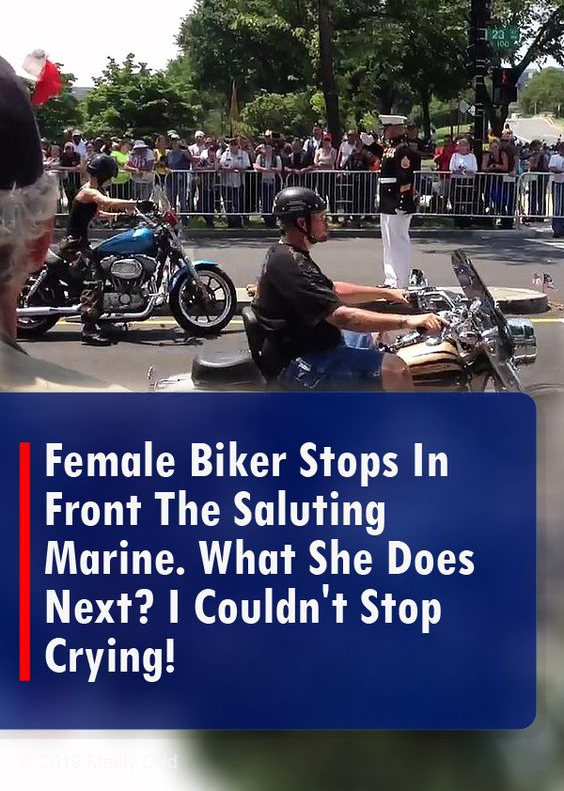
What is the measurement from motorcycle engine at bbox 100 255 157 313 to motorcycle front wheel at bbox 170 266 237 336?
27 centimetres

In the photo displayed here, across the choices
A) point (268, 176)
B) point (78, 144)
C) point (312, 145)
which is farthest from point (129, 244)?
point (78, 144)

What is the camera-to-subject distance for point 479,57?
1739 cm

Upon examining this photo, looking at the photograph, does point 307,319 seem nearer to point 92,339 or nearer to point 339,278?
point 92,339

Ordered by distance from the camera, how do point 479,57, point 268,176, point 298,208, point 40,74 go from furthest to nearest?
point 479,57 < point 268,176 < point 298,208 < point 40,74

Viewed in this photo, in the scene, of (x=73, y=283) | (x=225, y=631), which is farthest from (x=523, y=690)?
(x=73, y=283)

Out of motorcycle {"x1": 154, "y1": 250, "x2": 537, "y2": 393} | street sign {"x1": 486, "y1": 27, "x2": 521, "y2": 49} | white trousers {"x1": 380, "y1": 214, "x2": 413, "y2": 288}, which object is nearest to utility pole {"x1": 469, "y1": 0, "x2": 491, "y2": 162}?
street sign {"x1": 486, "y1": 27, "x2": 521, "y2": 49}

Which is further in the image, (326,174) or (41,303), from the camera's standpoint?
(326,174)

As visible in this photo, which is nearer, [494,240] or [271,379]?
[271,379]

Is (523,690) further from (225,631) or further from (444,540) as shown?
(225,631)

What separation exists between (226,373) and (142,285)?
5559mm

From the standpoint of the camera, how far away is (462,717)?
2254 mm

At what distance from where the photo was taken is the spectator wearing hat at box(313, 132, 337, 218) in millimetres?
17203

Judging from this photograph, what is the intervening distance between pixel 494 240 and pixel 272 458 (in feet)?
48.3

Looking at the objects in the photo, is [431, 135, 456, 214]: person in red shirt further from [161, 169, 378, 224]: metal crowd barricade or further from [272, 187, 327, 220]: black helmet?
[272, 187, 327, 220]: black helmet
